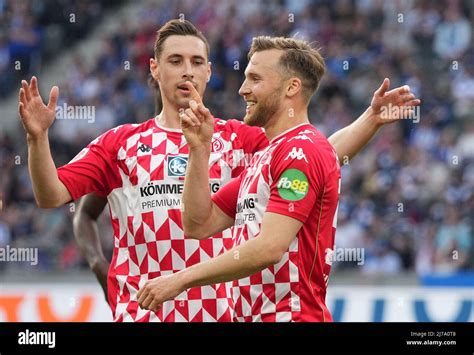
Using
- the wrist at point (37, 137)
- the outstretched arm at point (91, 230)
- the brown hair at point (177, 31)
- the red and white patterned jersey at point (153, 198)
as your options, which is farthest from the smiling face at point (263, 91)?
the outstretched arm at point (91, 230)

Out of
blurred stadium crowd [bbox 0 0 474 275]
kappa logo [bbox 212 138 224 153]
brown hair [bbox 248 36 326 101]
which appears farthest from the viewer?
blurred stadium crowd [bbox 0 0 474 275]

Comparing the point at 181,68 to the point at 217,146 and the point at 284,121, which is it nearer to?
the point at 217,146

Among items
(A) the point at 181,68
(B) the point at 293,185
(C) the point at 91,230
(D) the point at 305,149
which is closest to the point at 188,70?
(A) the point at 181,68

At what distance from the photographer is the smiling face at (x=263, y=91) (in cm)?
503

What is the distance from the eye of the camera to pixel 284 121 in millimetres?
5008

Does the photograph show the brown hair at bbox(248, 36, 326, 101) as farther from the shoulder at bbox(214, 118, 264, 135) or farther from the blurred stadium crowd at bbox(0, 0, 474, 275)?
A: the blurred stadium crowd at bbox(0, 0, 474, 275)

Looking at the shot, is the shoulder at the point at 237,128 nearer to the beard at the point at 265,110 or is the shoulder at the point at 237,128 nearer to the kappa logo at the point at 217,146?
the kappa logo at the point at 217,146

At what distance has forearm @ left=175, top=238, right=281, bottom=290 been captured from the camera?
4.50 metres

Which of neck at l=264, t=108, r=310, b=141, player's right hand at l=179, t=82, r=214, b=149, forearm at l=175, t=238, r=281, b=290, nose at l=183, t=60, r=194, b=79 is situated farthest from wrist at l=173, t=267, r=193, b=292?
nose at l=183, t=60, r=194, b=79

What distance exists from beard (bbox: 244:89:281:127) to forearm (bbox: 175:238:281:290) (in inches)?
28.9

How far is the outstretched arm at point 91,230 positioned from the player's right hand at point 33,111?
5.29 ft

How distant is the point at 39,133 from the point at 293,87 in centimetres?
129

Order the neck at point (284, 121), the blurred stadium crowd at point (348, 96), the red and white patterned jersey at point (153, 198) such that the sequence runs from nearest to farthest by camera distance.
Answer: the neck at point (284, 121), the red and white patterned jersey at point (153, 198), the blurred stadium crowd at point (348, 96)
